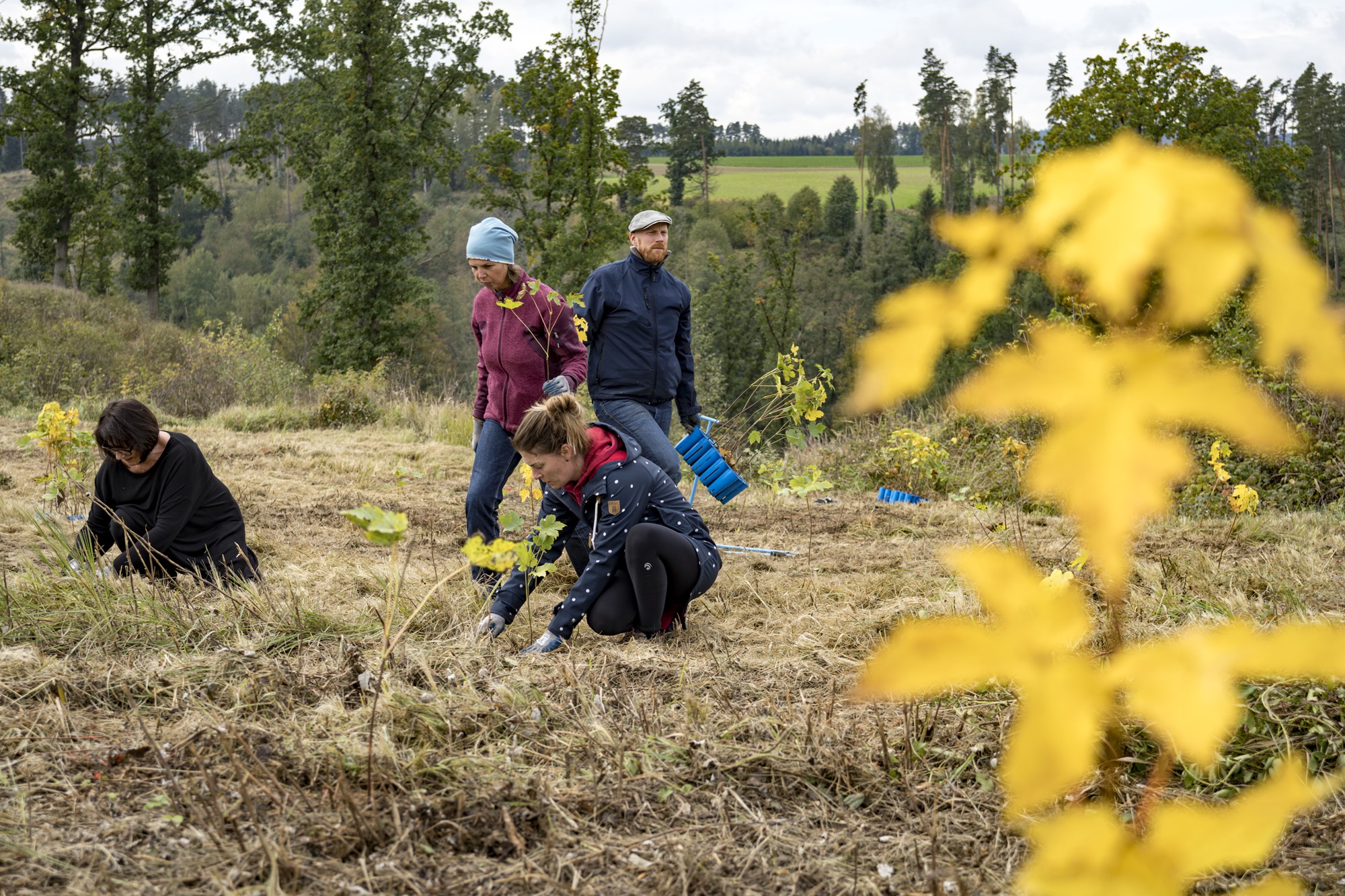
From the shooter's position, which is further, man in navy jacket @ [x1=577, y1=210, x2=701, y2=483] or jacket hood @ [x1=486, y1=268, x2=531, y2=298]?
man in navy jacket @ [x1=577, y1=210, x2=701, y2=483]

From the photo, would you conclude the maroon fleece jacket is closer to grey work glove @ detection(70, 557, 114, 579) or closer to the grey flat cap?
the grey flat cap

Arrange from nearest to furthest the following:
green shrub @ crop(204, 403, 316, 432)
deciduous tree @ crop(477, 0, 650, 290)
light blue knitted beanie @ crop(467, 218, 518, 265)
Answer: light blue knitted beanie @ crop(467, 218, 518, 265), green shrub @ crop(204, 403, 316, 432), deciduous tree @ crop(477, 0, 650, 290)

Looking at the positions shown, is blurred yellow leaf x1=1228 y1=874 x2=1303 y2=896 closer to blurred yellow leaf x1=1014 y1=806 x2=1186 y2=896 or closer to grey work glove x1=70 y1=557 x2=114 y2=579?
blurred yellow leaf x1=1014 y1=806 x2=1186 y2=896

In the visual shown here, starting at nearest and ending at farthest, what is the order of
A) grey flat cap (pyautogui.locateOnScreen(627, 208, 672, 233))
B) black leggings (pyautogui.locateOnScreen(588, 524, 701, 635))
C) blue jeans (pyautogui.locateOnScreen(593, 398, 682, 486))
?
black leggings (pyautogui.locateOnScreen(588, 524, 701, 635)), blue jeans (pyautogui.locateOnScreen(593, 398, 682, 486)), grey flat cap (pyautogui.locateOnScreen(627, 208, 672, 233))

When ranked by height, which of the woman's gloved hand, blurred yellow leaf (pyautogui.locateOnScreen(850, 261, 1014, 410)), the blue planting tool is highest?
blurred yellow leaf (pyautogui.locateOnScreen(850, 261, 1014, 410))

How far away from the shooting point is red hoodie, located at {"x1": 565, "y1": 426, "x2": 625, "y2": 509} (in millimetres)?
3186

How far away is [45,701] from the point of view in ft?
7.56

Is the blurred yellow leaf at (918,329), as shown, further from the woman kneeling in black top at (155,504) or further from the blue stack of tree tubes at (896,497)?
the blue stack of tree tubes at (896,497)

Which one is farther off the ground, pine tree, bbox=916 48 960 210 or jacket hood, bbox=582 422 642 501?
pine tree, bbox=916 48 960 210

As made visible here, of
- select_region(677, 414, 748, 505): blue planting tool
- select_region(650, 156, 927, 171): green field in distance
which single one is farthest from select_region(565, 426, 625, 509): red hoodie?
select_region(650, 156, 927, 171): green field in distance

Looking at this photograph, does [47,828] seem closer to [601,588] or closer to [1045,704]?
[601,588]

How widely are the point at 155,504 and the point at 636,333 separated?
2212mm

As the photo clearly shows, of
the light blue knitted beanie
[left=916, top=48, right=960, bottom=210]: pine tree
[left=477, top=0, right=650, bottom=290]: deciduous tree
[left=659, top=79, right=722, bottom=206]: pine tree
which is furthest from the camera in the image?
[left=659, top=79, right=722, bottom=206]: pine tree

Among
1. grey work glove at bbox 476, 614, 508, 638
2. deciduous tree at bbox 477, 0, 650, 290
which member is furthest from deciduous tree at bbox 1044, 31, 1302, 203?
grey work glove at bbox 476, 614, 508, 638
